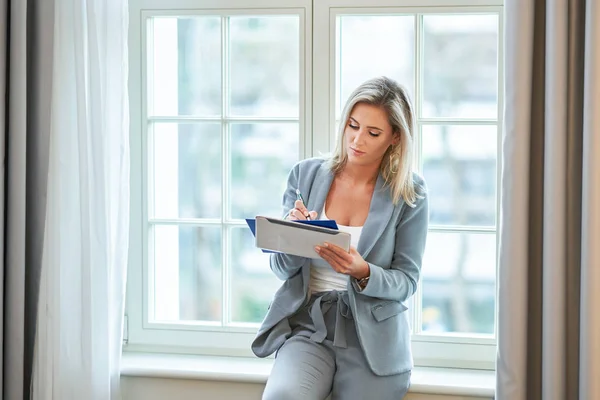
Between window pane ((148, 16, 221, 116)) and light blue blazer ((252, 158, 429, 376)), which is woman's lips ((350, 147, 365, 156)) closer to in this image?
light blue blazer ((252, 158, 429, 376))

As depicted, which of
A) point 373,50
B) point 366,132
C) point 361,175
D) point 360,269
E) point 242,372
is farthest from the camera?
point 373,50

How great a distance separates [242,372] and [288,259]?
485mm

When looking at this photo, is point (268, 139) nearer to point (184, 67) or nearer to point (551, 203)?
point (184, 67)

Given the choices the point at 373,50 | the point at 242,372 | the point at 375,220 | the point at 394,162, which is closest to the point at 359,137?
the point at 394,162

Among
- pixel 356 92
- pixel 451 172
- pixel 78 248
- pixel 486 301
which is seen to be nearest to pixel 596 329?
pixel 486 301

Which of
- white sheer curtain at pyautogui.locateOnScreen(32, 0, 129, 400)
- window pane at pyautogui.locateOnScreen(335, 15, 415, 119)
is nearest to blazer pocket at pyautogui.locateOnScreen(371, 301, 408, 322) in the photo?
window pane at pyautogui.locateOnScreen(335, 15, 415, 119)

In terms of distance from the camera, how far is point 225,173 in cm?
271

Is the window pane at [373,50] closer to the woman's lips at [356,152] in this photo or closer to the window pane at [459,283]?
the woman's lips at [356,152]

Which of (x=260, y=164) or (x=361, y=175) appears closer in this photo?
(x=361, y=175)

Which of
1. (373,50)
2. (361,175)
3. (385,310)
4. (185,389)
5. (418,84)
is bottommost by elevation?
(185,389)

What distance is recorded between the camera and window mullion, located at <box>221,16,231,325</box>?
8.75 feet

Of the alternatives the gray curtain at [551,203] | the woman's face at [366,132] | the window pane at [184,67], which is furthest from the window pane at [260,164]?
the gray curtain at [551,203]

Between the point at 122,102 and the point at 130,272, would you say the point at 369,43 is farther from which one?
the point at 130,272

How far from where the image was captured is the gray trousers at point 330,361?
2.21m
